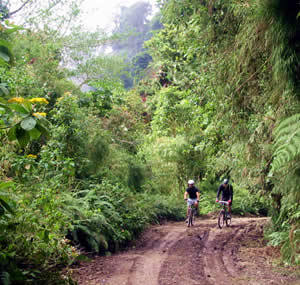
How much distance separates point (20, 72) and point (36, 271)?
797cm

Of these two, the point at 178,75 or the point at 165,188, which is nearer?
the point at 178,75

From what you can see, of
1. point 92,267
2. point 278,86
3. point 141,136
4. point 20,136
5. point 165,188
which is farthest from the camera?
point 165,188

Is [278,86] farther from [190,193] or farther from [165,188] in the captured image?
[165,188]

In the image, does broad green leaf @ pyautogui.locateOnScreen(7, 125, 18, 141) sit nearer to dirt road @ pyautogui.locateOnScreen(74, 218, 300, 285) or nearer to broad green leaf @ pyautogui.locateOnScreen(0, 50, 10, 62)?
broad green leaf @ pyautogui.locateOnScreen(0, 50, 10, 62)

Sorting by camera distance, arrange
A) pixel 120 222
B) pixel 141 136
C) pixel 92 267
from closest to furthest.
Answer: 1. pixel 92 267
2. pixel 120 222
3. pixel 141 136

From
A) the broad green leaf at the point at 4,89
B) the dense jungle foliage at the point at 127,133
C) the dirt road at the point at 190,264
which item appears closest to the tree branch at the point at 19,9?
the dense jungle foliage at the point at 127,133

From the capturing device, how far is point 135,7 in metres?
61.7

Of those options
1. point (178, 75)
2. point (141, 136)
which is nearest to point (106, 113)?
point (141, 136)

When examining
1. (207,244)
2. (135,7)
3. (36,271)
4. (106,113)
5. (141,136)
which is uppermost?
(135,7)

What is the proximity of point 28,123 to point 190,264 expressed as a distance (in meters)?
6.40

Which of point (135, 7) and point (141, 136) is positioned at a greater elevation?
point (135, 7)

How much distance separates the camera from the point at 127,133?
14.9 meters

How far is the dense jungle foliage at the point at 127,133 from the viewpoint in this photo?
380 cm

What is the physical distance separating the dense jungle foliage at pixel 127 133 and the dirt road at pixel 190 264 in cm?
49
